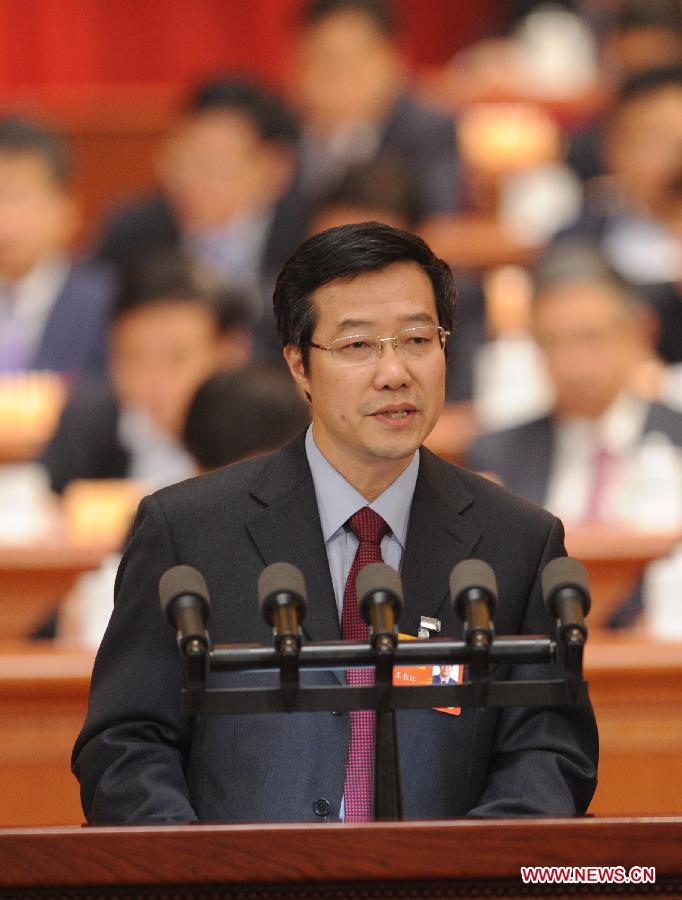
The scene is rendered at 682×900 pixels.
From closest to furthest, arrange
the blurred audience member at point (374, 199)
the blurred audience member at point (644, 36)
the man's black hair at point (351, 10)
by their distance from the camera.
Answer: the blurred audience member at point (374, 199)
the man's black hair at point (351, 10)
the blurred audience member at point (644, 36)

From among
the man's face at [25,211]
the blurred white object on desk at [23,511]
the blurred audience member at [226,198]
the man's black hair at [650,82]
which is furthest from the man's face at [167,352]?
the man's black hair at [650,82]

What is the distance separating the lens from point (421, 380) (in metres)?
1.57

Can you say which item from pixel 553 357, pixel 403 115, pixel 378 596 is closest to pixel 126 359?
pixel 553 357

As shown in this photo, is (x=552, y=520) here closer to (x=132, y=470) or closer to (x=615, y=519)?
(x=615, y=519)

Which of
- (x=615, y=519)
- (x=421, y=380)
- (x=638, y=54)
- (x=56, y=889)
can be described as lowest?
(x=56, y=889)

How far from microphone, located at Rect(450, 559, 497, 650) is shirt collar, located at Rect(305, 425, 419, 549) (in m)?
0.28

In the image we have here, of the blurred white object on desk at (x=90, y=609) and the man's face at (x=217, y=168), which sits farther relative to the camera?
the man's face at (x=217, y=168)

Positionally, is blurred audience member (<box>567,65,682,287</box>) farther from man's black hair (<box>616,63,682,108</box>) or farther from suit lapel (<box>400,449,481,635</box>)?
suit lapel (<box>400,449,481,635</box>)

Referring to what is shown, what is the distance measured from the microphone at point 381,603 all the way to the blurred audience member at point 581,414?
2.21 meters

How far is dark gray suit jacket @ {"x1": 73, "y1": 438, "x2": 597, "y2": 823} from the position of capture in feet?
5.05

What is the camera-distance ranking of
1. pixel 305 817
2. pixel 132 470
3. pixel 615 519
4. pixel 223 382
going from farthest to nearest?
pixel 132 470 < pixel 615 519 < pixel 223 382 < pixel 305 817

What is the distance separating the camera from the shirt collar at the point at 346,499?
1.63m

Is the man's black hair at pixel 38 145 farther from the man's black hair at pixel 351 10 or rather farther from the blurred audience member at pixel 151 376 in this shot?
the man's black hair at pixel 351 10

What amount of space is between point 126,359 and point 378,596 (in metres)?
2.46
